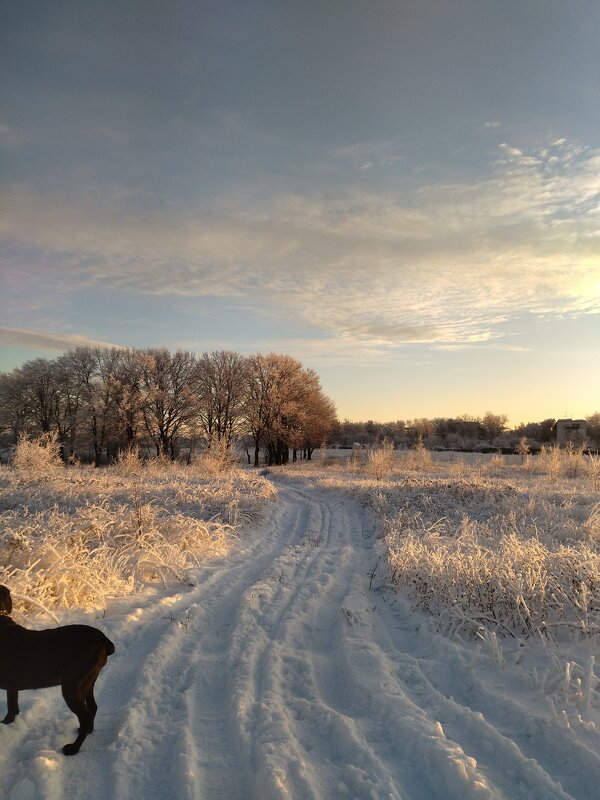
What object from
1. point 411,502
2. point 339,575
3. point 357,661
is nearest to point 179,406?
point 411,502

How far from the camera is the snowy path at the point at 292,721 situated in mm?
2741

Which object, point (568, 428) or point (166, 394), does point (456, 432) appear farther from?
point (166, 394)

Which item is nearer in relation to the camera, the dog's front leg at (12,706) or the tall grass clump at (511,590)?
the dog's front leg at (12,706)

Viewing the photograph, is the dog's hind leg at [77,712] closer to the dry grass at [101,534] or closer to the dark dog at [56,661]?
the dark dog at [56,661]

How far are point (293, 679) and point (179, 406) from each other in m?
39.2

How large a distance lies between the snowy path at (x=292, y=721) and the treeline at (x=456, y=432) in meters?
58.9

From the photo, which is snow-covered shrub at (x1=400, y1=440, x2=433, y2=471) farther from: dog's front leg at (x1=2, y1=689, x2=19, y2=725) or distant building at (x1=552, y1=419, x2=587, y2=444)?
distant building at (x1=552, y1=419, x2=587, y2=444)

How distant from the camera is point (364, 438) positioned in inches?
3086

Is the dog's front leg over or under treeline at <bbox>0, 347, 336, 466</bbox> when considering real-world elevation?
under

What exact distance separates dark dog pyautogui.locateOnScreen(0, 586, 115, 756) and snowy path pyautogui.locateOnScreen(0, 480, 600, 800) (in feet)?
1.19

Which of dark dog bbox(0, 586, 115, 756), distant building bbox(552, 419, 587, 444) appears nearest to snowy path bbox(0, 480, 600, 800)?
dark dog bbox(0, 586, 115, 756)

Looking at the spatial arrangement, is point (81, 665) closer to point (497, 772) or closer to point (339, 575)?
point (497, 772)

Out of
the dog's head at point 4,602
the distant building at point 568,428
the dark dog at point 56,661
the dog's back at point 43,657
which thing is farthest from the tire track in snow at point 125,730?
the distant building at point 568,428

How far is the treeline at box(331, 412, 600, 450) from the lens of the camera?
217ft
